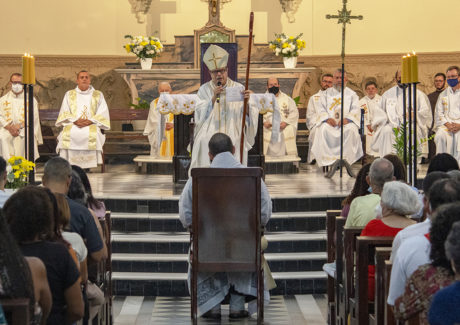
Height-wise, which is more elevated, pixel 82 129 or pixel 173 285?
pixel 82 129

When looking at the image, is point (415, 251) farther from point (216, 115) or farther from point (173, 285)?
point (216, 115)

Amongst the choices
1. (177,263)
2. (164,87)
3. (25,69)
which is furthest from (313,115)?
(25,69)

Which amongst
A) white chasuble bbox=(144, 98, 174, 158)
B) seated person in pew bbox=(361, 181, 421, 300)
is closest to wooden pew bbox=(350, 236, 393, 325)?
seated person in pew bbox=(361, 181, 421, 300)

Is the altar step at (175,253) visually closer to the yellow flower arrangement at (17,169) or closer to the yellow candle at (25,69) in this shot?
the yellow flower arrangement at (17,169)

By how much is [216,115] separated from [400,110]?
14.9 feet

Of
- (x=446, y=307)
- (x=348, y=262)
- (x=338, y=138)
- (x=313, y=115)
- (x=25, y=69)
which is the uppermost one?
(x=25, y=69)

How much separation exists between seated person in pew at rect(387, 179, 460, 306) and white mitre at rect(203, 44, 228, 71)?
566 centimetres

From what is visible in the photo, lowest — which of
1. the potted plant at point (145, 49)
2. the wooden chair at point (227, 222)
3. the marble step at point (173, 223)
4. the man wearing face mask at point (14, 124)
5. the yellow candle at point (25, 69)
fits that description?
the marble step at point (173, 223)

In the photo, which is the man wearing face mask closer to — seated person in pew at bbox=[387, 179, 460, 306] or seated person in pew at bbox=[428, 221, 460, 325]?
seated person in pew at bbox=[387, 179, 460, 306]

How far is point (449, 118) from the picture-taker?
1343cm

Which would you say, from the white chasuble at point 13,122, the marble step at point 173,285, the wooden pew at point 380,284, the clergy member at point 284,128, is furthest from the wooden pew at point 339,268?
the white chasuble at point 13,122

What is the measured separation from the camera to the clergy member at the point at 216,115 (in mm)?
9625

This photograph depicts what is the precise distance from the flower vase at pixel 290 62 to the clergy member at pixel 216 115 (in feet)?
19.0

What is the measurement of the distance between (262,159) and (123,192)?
6.06 feet
